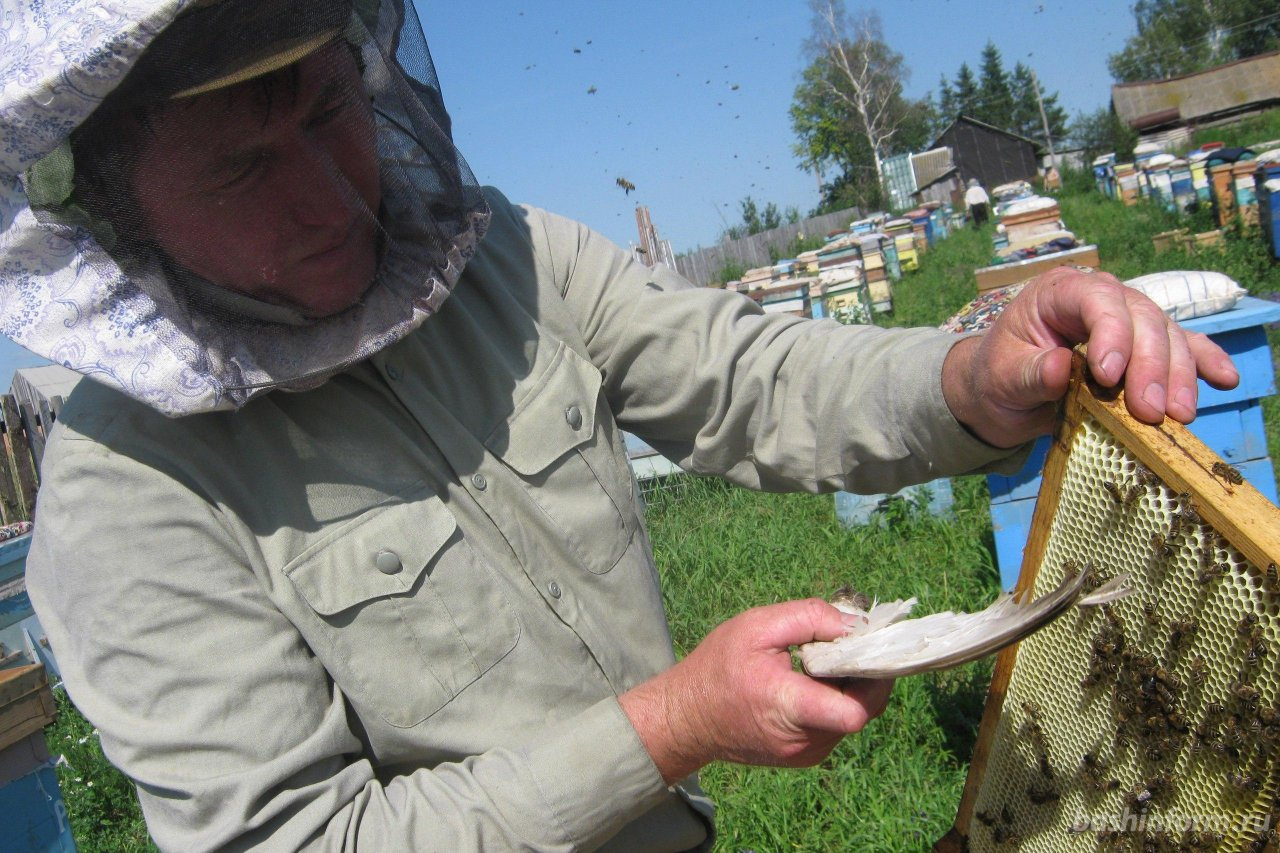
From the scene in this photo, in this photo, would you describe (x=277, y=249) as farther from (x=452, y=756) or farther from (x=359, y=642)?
(x=452, y=756)

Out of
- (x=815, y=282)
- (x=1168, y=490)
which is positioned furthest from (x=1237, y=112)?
(x=1168, y=490)

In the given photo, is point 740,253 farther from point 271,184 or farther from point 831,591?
point 271,184

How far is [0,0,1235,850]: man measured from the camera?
49.7 inches

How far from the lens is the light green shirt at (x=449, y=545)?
127 centimetres

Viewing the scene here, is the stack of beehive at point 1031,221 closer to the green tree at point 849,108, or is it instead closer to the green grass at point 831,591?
the green grass at point 831,591

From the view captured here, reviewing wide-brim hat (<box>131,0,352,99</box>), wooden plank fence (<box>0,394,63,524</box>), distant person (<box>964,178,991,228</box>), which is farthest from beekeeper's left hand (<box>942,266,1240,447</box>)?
distant person (<box>964,178,991,228</box>)

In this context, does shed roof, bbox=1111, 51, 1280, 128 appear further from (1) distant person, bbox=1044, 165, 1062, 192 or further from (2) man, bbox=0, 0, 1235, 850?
(2) man, bbox=0, 0, 1235, 850

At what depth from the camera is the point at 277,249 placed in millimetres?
1380

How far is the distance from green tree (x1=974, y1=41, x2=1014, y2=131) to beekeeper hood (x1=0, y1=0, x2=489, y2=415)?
3116 inches

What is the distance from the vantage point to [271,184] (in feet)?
4.43

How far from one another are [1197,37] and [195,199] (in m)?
75.7

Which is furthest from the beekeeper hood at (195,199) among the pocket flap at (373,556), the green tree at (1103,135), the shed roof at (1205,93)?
the shed roof at (1205,93)

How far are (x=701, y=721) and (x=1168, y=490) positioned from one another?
0.72 meters

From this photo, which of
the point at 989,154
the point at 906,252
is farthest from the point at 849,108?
the point at 906,252
